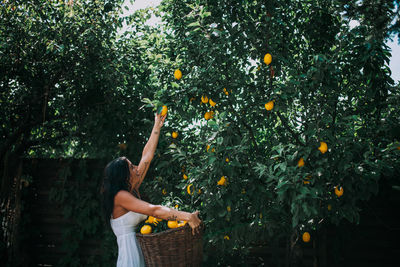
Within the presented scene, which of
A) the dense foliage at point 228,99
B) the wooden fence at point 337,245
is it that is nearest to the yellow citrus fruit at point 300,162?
the dense foliage at point 228,99

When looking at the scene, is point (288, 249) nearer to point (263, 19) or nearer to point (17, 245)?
point (263, 19)

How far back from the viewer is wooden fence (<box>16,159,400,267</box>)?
3930 mm

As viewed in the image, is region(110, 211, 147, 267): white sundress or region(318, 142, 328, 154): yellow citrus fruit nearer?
region(110, 211, 147, 267): white sundress

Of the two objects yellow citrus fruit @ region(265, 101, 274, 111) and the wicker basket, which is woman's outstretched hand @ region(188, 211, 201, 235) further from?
yellow citrus fruit @ region(265, 101, 274, 111)

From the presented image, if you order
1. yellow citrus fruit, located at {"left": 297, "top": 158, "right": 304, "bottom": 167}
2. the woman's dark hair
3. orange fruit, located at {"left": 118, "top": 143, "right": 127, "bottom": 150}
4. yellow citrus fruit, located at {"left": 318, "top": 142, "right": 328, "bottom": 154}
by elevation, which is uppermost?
orange fruit, located at {"left": 118, "top": 143, "right": 127, "bottom": 150}

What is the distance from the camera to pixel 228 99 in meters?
2.94

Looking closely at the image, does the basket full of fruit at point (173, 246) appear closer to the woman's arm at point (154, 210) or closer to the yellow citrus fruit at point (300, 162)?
the woman's arm at point (154, 210)

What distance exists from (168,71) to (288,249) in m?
2.22

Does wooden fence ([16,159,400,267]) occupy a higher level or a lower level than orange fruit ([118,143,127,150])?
lower

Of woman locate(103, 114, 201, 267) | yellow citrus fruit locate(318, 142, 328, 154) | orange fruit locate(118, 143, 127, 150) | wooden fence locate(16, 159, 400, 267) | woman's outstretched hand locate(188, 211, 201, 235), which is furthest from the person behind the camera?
orange fruit locate(118, 143, 127, 150)

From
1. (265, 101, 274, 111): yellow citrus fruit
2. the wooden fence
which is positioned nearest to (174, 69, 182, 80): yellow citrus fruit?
(265, 101, 274, 111): yellow citrus fruit

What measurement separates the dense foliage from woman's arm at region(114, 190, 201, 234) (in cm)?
71

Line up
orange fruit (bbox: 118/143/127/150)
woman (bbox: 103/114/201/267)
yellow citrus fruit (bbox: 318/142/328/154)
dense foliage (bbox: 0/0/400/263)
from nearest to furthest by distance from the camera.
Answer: woman (bbox: 103/114/201/267)
yellow citrus fruit (bbox: 318/142/328/154)
dense foliage (bbox: 0/0/400/263)
orange fruit (bbox: 118/143/127/150)

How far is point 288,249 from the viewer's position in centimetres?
383
